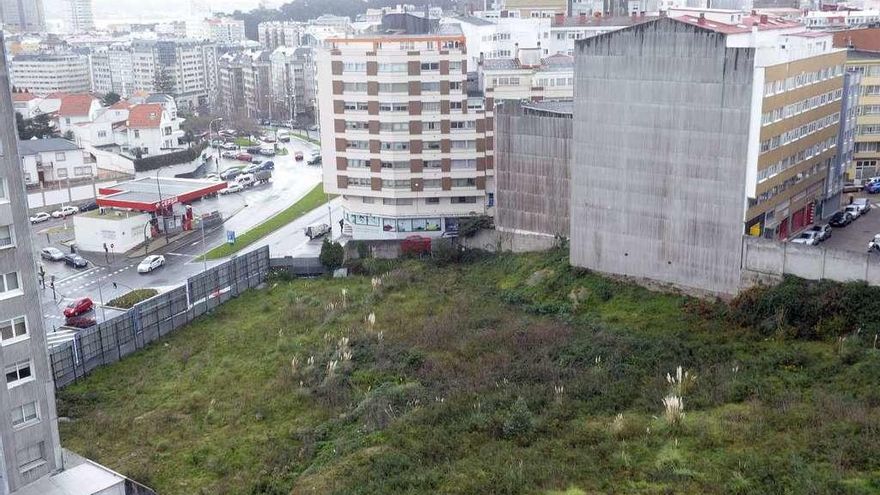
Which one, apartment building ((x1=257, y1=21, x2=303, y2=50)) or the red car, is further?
apartment building ((x1=257, y1=21, x2=303, y2=50))

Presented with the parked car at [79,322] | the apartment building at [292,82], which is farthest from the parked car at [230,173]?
the apartment building at [292,82]

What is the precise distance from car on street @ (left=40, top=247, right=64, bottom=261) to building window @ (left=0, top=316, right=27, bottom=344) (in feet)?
89.1

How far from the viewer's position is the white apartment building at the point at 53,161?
64.1 meters

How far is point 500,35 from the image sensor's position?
7175cm

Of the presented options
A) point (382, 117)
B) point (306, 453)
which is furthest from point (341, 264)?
point (306, 453)

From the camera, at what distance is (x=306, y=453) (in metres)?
25.4

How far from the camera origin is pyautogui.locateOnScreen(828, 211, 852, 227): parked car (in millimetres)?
40188

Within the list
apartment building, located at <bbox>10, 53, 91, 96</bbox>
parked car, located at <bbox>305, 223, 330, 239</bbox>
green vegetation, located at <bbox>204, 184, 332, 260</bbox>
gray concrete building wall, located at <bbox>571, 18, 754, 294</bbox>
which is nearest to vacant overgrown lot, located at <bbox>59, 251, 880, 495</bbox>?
gray concrete building wall, located at <bbox>571, 18, 754, 294</bbox>

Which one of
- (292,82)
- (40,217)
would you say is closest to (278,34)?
(292,82)

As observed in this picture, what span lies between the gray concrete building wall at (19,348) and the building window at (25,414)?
3 centimetres

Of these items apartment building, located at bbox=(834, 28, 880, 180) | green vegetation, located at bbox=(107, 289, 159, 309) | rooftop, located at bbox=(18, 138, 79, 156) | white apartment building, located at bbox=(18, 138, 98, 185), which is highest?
apartment building, located at bbox=(834, 28, 880, 180)

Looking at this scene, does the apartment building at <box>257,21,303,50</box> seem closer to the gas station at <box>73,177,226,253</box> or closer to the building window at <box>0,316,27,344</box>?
the gas station at <box>73,177,226,253</box>

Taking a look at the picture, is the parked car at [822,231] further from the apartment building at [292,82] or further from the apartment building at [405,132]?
the apartment building at [292,82]

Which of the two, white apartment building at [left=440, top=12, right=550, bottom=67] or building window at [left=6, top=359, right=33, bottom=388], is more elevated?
white apartment building at [left=440, top=12, right=550, bottom=67]
